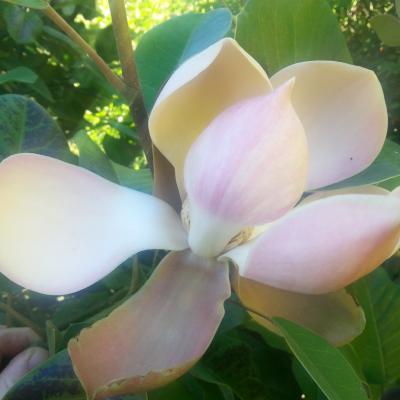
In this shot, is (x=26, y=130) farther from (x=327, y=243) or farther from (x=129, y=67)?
(x=327, y=243)

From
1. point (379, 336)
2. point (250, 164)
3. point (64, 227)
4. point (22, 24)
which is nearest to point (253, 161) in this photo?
point (250, 164)

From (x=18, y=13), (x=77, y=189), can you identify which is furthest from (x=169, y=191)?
(x=18, y=13)

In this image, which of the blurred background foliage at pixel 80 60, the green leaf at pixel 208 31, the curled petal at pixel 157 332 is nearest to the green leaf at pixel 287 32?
the green leaf at pixel 208 31

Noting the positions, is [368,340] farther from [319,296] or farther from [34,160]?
[34,160]

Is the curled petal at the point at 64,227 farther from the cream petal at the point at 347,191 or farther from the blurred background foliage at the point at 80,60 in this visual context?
the blurred background foliage at the point at 80,60

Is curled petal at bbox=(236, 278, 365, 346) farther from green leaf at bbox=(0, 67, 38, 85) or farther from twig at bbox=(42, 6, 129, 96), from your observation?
green leaf at bbox=(0, 67, 38, 85)
